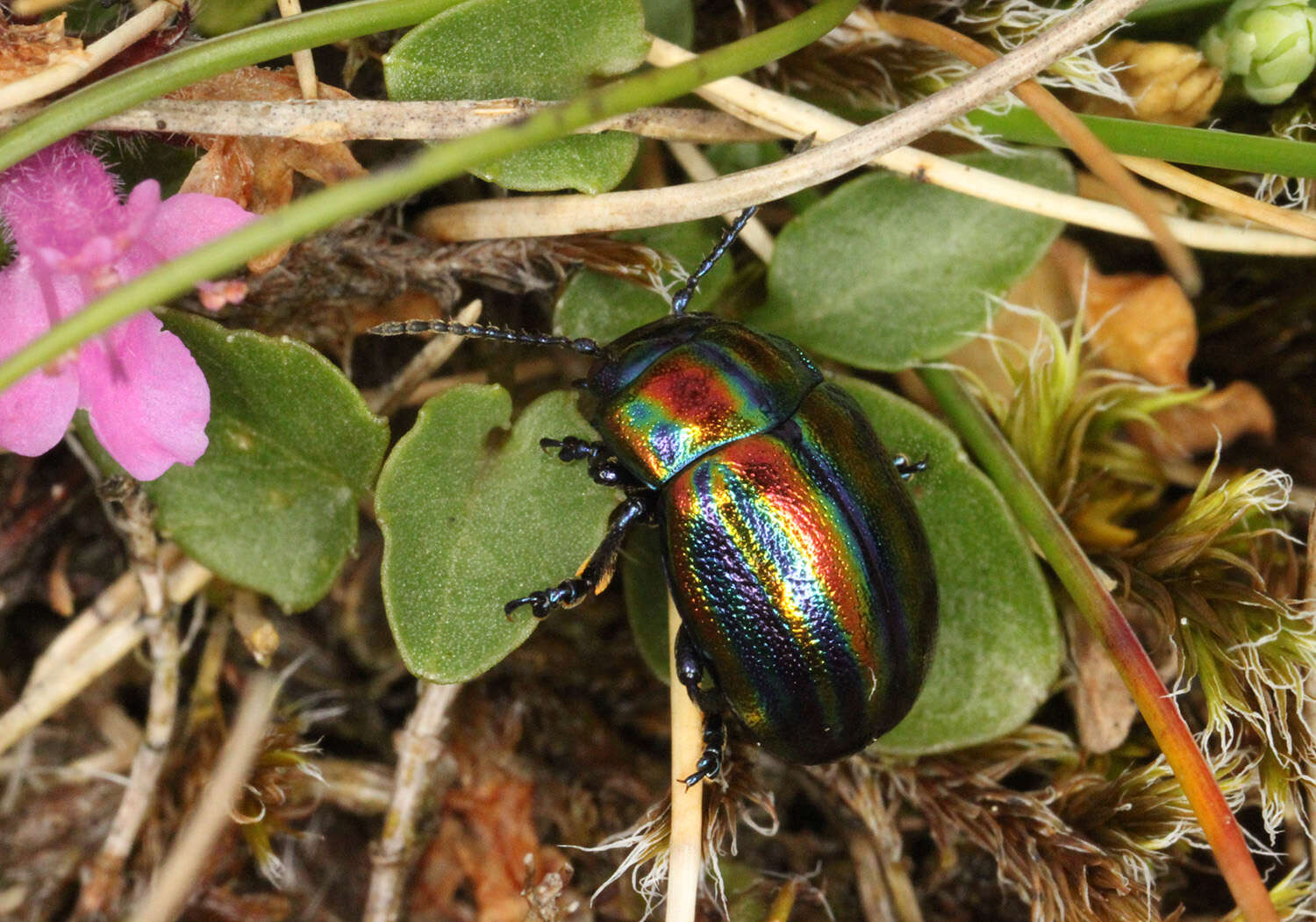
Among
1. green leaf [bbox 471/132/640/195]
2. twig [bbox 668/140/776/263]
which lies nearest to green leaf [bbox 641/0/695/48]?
twig [bbox 668/140/776/263]

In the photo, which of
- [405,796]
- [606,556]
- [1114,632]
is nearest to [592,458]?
[606,556]

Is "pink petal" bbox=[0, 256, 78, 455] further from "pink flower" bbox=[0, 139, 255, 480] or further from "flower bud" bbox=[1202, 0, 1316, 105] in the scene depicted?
"flower bud" bbox=[1202, 0, 1316, 105]

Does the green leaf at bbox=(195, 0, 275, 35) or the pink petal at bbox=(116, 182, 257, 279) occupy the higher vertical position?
the green leaf at bbox=(195, 0, 275, 35)

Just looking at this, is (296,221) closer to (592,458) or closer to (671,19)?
(592,458)

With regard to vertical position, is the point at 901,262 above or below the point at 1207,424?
above

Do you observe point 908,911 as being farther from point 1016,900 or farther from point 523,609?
point 523,609

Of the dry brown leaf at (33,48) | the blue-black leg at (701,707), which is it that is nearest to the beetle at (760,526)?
the blue-black leg at (701,707)
